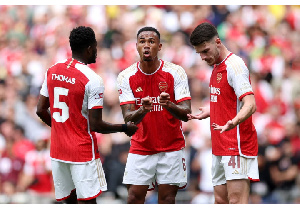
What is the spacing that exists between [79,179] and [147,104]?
1009 millimetres

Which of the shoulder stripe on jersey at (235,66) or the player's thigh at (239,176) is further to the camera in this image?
the player's thigh at (239,176)

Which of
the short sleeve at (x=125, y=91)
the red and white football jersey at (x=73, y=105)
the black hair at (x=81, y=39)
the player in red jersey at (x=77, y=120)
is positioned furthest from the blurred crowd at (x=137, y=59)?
the black hair at (x=81, y=39)

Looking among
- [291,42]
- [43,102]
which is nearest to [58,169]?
[43,102]

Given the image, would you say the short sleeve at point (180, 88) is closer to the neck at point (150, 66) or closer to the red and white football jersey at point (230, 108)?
the neck at point (150, 66)

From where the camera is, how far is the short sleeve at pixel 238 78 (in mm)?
5469

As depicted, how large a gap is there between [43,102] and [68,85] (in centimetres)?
46

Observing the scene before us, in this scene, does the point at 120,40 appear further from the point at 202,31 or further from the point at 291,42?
the point at 202,31

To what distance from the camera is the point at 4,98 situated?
10.6 m

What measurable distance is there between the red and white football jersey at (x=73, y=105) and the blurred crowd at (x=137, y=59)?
11.3 feet

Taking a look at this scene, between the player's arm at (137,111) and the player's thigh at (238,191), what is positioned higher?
the player's arm at (137,111)

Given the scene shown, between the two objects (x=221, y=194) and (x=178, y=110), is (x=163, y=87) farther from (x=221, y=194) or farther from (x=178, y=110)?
(x=221, y=194)

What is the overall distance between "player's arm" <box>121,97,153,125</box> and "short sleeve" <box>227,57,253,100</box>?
0.84 metres

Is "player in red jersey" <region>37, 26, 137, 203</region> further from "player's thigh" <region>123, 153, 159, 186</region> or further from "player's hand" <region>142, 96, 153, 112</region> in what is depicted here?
"player's thigh" <region>123, 153, 159, 186</region>

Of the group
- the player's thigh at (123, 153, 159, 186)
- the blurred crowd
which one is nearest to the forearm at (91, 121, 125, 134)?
the player's thigh at (123, 153, 159, 186)
